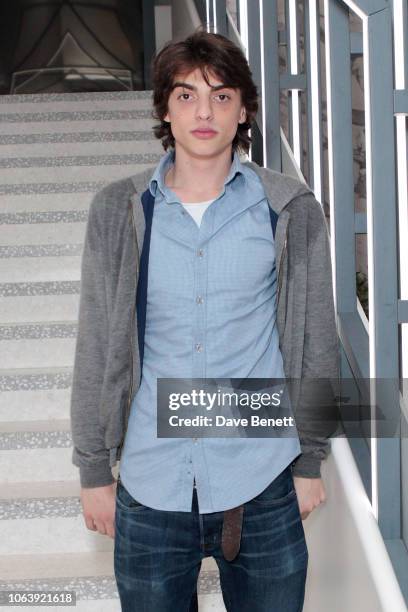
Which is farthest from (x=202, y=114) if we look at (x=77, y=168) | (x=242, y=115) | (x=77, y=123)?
(x=77, y=123)

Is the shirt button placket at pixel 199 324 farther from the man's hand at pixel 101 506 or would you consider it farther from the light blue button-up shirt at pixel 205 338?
the man's hand at pixel 101 506

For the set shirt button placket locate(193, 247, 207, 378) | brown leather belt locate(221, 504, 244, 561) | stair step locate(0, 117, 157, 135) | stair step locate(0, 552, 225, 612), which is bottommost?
stair step locate(0, 552, 225, 612)

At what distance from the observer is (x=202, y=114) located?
5.25 ft

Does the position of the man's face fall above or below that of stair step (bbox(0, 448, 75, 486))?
above

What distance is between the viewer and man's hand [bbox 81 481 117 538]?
167 cm

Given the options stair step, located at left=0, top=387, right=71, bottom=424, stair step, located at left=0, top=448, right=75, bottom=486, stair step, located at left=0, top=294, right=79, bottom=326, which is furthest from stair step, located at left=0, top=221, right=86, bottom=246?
stair step, located at left=0, top=448, right=75, bottom=486

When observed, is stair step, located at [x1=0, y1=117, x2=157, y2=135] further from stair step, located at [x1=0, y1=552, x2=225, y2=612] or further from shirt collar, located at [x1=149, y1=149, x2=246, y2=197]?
shirt collar, located at [x1=149, y1=149, x2=246, y2=197]

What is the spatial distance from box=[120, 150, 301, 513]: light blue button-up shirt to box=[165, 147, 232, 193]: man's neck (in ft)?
0.13

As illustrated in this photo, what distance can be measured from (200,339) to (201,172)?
0.84 ft

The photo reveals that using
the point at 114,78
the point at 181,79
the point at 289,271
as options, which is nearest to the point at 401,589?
the point at 289,271

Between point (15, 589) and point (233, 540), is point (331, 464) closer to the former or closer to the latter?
point (233, 540)

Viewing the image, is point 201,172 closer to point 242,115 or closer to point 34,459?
point 242,115

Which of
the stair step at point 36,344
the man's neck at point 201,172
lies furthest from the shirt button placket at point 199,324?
the stair step at point 36,344

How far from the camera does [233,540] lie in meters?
1.56
